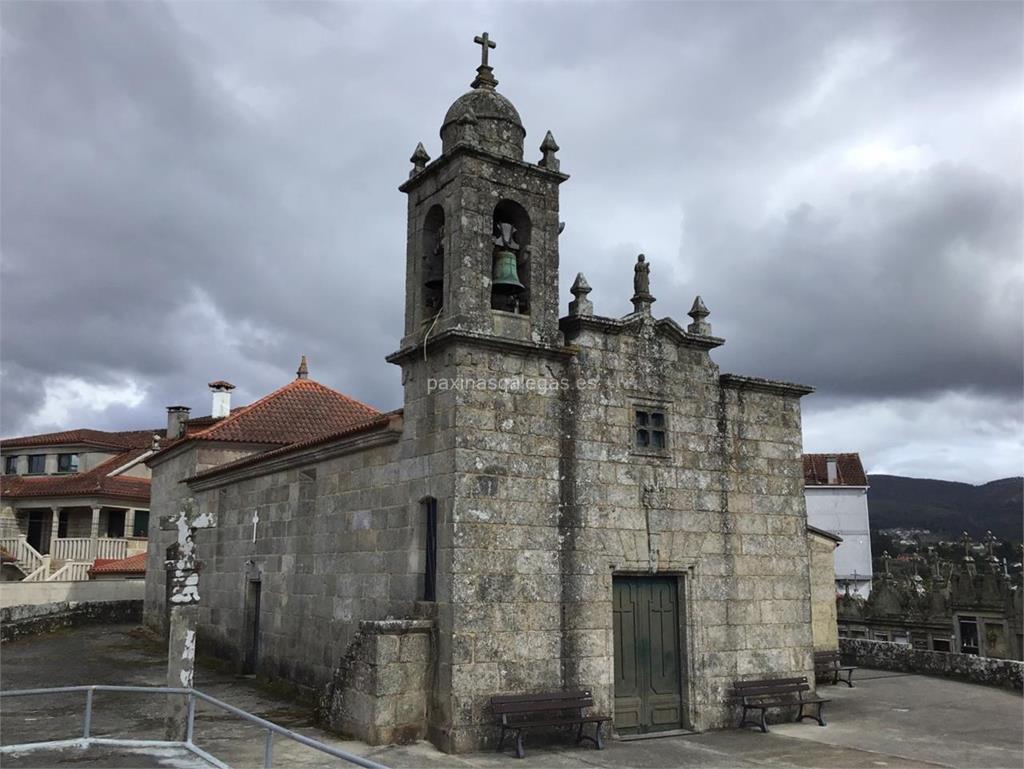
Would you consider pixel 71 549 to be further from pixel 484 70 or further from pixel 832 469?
pixel 832 469

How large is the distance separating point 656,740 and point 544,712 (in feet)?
5.64

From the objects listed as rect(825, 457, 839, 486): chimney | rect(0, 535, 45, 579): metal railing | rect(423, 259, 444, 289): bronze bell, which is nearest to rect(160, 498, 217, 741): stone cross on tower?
rect(423, 259, 444, 289): bronze bell

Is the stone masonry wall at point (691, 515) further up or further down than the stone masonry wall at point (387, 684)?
further up

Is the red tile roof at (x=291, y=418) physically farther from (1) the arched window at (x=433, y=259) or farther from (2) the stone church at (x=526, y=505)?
(1) the arched window at (x=433, y=259)

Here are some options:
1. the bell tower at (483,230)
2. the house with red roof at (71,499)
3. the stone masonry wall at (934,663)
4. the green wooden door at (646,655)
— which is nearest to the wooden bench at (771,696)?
the green wooden door at (646,655)

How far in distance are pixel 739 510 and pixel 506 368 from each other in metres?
4.21

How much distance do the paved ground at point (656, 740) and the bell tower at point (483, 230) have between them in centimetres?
489

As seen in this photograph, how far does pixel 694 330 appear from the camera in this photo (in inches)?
493

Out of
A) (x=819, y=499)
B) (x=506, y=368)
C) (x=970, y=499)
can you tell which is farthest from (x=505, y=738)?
(x=970, y=499)

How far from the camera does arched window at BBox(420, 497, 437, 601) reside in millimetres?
10359

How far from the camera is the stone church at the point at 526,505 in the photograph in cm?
1004

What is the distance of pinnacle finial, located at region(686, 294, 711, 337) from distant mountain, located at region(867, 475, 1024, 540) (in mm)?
128620

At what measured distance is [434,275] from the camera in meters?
11.8

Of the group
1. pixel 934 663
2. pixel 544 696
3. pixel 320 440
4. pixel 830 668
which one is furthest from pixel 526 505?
pixel 934 663
